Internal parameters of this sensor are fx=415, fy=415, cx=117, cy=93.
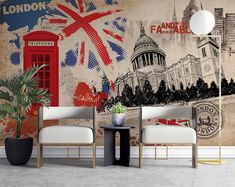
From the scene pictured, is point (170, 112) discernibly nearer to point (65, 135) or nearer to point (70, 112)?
point (70, 112)

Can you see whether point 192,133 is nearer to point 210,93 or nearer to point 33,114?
point 210,93

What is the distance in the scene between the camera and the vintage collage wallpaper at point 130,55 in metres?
5.96

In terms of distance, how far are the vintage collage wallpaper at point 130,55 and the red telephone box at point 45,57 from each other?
0.01 m

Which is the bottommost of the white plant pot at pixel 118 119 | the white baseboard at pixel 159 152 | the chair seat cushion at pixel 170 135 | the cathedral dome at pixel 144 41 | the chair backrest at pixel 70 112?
the white baseboard at pixel 159 152

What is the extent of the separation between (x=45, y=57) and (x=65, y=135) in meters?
1.44

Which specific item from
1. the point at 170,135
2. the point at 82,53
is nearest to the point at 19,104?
the point at 82,53

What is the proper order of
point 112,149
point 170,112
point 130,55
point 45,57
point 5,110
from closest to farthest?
point 5,110 → point 112,149 → point 170,112 → point 45,57 → point 130,55

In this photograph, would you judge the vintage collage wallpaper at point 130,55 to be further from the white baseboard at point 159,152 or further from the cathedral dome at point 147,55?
the white baseboard at point 159,152

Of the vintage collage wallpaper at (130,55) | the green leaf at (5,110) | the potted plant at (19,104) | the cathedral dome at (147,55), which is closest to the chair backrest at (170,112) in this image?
the vintage collage wallpaper at (130,55)

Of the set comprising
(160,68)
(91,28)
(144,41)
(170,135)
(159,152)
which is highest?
(91,28)

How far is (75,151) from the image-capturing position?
5934 millimetres

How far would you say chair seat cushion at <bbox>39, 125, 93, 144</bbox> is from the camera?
499 cm

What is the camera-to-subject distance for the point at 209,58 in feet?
19.9

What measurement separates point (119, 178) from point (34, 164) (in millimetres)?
1398
